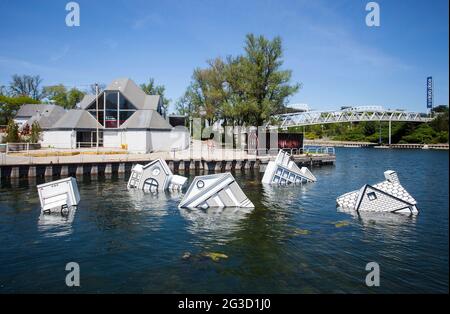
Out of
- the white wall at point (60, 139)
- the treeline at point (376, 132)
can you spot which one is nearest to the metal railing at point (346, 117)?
the treeline at point (376, 132)

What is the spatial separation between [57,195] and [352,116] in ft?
441

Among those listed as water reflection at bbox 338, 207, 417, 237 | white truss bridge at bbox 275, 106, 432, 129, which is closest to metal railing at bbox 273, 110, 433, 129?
white truss bridge at bbox 275, 106, 432, 129

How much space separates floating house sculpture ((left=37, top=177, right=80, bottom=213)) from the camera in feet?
66.9

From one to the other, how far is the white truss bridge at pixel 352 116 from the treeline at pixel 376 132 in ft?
11.9

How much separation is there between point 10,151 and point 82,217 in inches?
1323

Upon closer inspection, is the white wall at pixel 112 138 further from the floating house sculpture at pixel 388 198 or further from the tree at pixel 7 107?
the tree at pixel 7 107

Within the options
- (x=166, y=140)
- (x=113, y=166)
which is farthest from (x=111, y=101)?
(x=113, y=166)

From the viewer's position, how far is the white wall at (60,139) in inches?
2162

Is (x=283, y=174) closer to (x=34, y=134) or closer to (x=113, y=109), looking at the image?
(x=113, y=109)

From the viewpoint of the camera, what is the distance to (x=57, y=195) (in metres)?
20.9

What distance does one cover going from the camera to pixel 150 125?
53625 millimetres

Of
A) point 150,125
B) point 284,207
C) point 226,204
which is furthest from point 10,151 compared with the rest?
point 284,207

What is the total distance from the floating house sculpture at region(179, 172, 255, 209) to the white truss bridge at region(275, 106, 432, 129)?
110 metres
